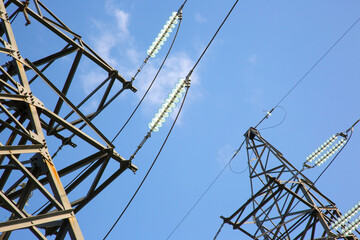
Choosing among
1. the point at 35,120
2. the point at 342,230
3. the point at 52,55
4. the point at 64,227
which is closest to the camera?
the point at 64,227

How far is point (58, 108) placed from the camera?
9672 mm

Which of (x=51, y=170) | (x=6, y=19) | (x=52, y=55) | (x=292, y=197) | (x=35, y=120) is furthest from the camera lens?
(x=292, y=197)

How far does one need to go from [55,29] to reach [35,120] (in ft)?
12.1

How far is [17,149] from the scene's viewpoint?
6.55 metres

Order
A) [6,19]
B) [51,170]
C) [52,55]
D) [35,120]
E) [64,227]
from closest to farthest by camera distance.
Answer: [64,227] < [51,170] < [35,120] < [6,19] < [52,55]

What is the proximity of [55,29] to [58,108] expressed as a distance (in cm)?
195

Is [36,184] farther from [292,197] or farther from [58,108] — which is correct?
[292,197]

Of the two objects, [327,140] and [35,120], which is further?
[327,140]

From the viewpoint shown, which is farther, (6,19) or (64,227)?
(6,19)

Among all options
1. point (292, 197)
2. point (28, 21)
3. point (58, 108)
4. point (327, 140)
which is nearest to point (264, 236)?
point (292, 197)

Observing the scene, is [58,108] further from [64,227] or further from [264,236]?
[264,236]

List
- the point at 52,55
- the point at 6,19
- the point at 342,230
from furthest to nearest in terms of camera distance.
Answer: the point at 342,230
the point at 52,55
the point at 6,19

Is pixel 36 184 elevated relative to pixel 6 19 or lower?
lower

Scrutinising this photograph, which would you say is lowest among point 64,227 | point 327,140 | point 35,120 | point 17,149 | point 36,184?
point 64,227
